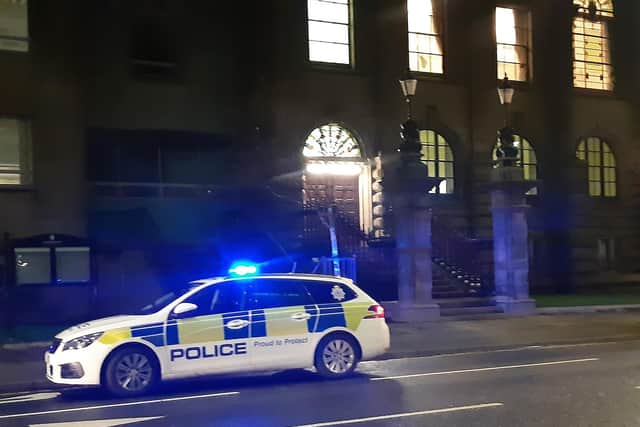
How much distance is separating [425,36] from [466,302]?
9527mm

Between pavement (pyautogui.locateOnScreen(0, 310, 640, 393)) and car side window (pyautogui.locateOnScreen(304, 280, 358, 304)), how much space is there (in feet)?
8.61

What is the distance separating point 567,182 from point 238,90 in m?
11.9

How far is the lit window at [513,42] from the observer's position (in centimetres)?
2658

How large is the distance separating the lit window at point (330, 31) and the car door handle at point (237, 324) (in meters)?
13.8

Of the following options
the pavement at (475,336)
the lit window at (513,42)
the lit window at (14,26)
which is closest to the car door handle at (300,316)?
the pavement at (475,336)

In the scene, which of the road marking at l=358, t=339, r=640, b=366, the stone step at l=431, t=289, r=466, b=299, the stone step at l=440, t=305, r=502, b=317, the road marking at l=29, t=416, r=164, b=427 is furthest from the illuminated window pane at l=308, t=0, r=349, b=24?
the road marking at l=29, t=416, r=164, b=427

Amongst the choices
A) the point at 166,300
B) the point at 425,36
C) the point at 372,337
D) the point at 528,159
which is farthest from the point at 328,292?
the point at 528,159

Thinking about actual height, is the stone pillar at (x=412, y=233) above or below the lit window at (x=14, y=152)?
below

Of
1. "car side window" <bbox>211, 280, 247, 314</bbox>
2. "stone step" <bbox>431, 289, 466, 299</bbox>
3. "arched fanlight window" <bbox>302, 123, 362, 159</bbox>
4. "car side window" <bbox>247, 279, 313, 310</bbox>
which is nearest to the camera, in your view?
"car side window" <bbox>211, 280, 247, 314</bbox>

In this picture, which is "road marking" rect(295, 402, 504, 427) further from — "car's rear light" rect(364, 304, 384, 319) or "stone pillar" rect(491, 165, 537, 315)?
"stone pillar" rect(491, 165, 537, 315)

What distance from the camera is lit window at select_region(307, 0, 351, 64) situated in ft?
76.9

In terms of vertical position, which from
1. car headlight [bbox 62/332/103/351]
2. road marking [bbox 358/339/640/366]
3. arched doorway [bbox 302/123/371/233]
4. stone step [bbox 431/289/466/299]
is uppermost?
arched doorway [bbox 302/123/371/233]

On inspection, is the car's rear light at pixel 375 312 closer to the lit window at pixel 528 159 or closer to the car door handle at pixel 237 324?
the car door handle at pixel 237 324

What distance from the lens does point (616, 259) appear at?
92.8ft
